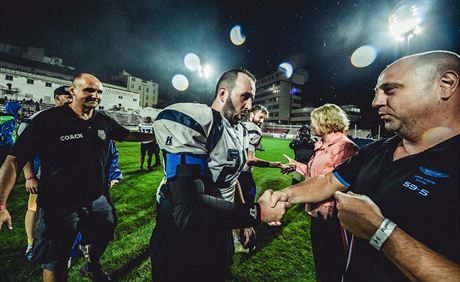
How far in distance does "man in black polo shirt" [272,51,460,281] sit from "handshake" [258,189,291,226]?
563 mm

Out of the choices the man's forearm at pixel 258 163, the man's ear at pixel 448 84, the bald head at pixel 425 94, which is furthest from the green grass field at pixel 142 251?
the man's ear at pixel 448 84

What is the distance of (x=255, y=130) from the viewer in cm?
473

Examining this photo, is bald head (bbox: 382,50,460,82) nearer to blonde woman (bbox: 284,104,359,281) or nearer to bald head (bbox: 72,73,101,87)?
blonde woman (bbox: 284,104,359,281)

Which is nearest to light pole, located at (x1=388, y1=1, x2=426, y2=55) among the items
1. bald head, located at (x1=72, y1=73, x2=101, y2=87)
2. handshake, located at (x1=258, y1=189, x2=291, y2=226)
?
handshake, located at (x1=258, y1=189, x2=291, y2=226)

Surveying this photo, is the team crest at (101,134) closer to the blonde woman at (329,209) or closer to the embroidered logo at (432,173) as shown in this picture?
the blonde woman at (329,209)

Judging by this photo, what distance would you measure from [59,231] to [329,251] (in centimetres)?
368

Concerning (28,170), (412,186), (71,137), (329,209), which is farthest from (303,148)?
(28,170)

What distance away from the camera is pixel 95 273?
321 cm

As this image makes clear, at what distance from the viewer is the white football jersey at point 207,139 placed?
176 centimetres

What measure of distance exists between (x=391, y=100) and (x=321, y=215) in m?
1.91

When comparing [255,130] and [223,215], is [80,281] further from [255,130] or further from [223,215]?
[255,130]

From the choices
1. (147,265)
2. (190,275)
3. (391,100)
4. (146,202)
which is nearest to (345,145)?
(391,100)

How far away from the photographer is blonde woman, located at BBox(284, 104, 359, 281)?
294 cm

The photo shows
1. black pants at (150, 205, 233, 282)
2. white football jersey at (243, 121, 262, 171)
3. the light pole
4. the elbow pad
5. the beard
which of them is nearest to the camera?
the elbow pad
